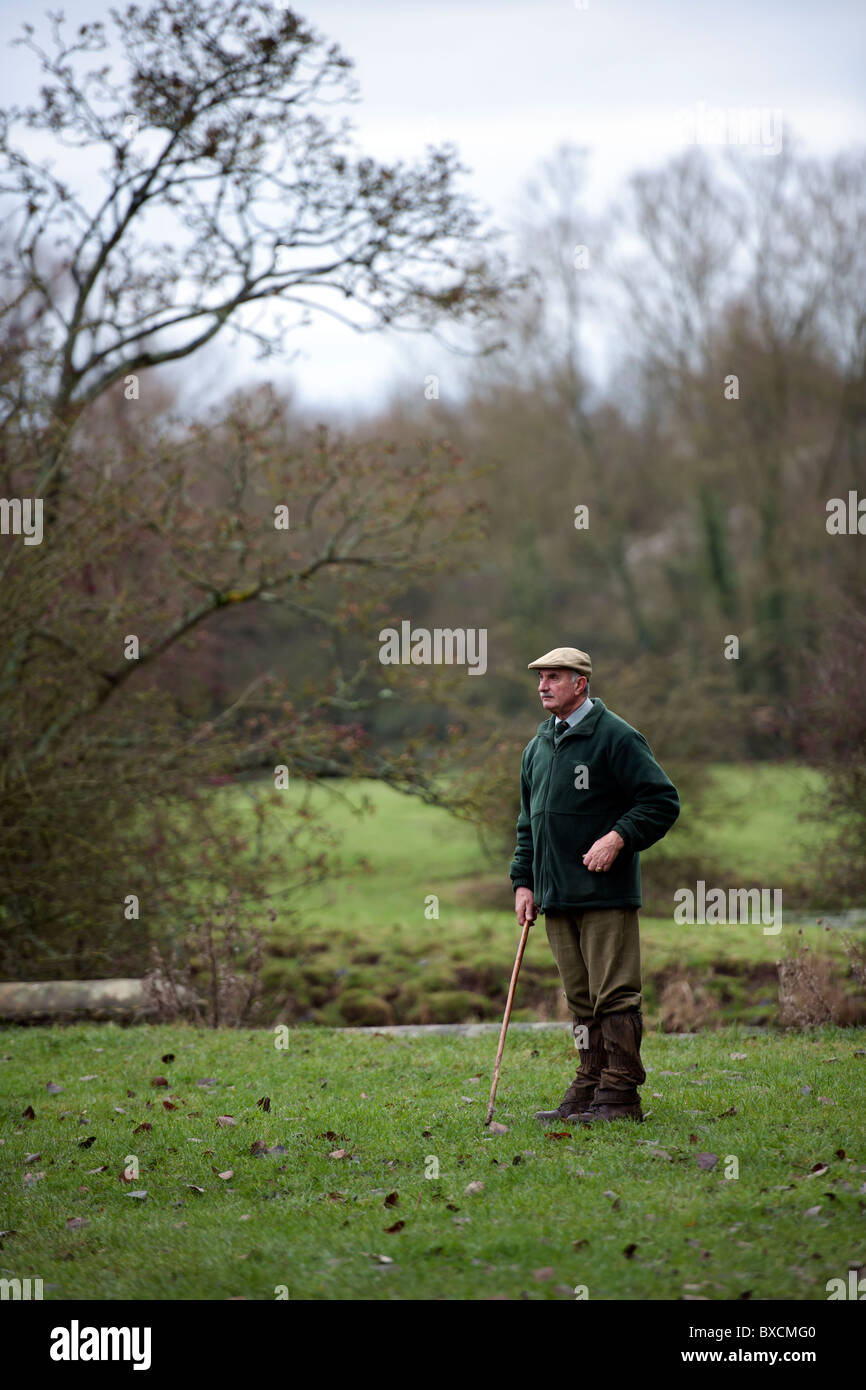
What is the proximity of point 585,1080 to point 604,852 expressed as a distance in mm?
1297

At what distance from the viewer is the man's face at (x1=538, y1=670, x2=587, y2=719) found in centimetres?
602

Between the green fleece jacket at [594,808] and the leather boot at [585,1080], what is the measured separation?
0.65 meters

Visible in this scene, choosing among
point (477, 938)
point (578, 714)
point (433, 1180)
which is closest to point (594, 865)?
point (578, 714)

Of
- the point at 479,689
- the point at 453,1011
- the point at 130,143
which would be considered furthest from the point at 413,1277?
the point at 479,689

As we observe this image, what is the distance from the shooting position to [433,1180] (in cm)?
534

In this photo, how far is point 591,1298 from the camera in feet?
13.7

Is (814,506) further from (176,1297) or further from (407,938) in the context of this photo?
(176,1297)

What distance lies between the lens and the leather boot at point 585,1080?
6.04 meters

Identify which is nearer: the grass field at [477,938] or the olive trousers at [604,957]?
the olive trousers at [604,957]

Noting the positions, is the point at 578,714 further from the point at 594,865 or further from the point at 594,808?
the point at 594,865
